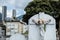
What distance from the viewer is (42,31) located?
9.26 m

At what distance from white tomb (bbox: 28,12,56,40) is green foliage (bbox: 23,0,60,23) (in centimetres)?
1490

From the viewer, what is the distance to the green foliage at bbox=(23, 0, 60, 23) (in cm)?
2455

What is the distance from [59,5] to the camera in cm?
2616

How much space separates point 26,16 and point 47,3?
267cm

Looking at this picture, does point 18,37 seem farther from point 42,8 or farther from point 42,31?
point 42,8

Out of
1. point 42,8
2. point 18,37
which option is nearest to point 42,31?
point 18,37

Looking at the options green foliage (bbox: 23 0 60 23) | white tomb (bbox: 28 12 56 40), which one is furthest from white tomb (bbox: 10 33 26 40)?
green foliage (bbox: 23 0 60 23)

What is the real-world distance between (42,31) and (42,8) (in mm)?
15633

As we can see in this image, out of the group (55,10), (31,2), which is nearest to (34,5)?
(31,2)

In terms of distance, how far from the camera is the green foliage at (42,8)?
24547 mm

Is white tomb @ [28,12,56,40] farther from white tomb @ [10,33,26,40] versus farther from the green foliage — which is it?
the green foliage

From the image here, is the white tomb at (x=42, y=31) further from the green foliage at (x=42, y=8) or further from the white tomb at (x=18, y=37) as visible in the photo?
the green foliage at (x=42, y=8)

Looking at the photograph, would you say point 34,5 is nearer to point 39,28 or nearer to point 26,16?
point 26,16

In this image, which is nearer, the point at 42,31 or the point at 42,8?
the point at 42,31
